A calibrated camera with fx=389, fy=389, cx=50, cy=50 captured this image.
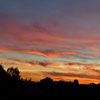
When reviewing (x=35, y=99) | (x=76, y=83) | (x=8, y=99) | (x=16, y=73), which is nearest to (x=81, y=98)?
(x=35, y=99)

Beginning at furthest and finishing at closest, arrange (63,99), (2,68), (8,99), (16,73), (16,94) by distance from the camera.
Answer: (16,73) < (2,68) < (63,99) < (16,94) < (8,99)

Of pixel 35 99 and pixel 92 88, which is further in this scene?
pixel 92 88

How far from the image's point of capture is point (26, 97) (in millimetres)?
93562

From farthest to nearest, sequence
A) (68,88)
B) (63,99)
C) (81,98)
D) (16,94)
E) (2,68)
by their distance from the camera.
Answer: (2,68) → (68,88) → (81,98) → (63,99) → (16,94)

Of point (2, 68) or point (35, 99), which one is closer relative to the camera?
point (35, 99)

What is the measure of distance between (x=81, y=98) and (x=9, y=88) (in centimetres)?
2058

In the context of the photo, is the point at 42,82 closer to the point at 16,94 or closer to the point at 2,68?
the point at 2,68

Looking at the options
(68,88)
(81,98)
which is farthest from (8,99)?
(68,88)

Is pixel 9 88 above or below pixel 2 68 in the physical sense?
below

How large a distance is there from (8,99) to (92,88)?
65.4 meters

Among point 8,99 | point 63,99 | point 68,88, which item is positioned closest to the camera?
point 8,99

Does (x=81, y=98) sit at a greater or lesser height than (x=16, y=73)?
lesser

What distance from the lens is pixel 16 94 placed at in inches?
3656

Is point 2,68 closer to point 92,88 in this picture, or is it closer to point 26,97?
point 92,88
